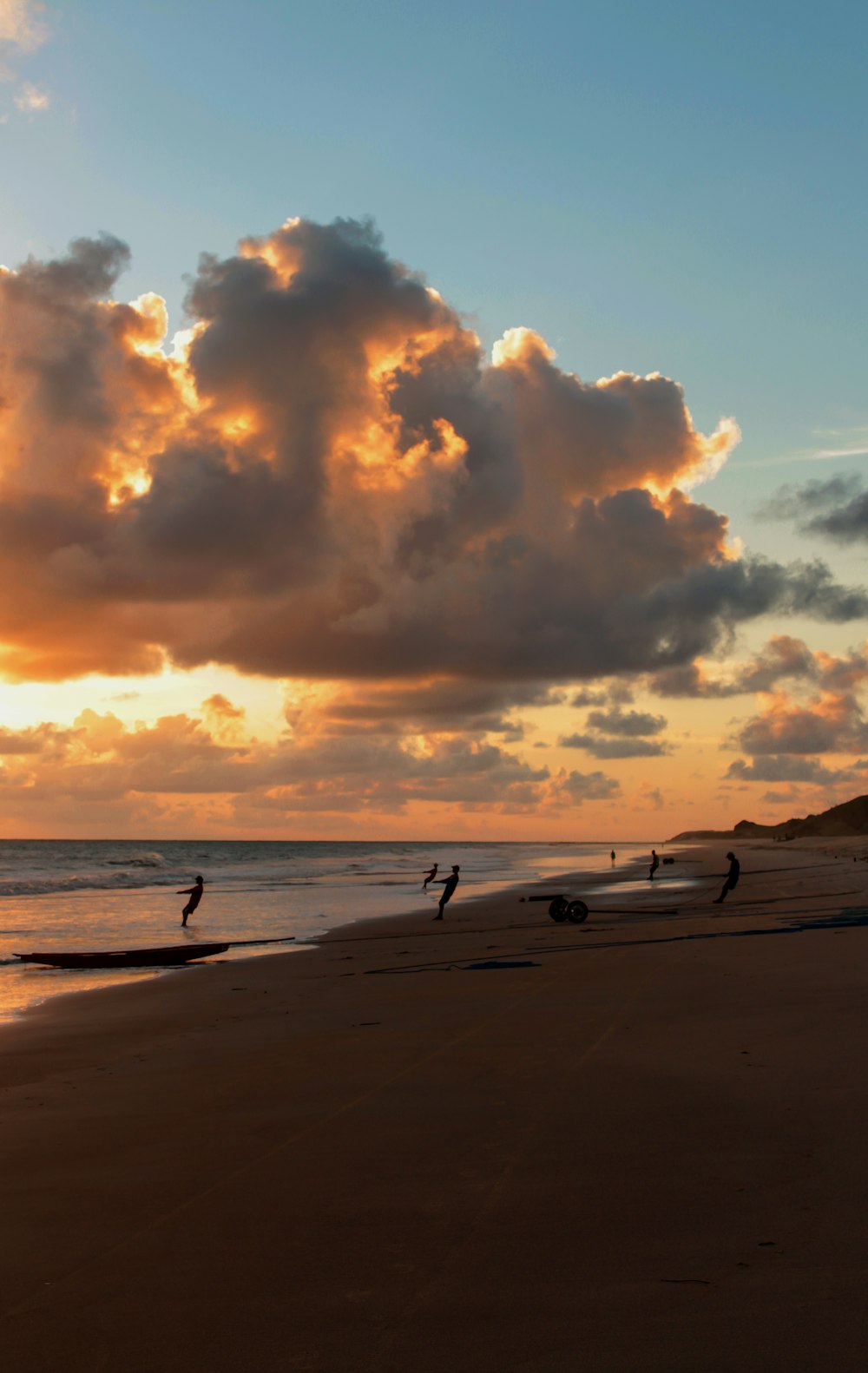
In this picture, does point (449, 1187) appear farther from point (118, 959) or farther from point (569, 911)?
point (569, 911)

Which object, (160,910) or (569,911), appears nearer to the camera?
(569,911)

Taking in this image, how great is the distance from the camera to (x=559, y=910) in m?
28.2

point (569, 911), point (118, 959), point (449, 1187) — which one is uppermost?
point (449, 1187)

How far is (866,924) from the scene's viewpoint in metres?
22.4

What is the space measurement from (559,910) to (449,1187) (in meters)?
22.5

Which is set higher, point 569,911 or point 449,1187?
point 449,1187

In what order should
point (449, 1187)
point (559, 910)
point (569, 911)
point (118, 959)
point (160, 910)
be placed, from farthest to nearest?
point (160, 910) → point (559, 910) → point (569, 911) → point (118, 959) → point (449, 1187)

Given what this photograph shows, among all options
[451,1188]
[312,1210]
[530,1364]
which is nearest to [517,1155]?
[451,1188]

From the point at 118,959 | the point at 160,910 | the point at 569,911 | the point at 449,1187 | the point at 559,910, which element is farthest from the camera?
the point at 160,910

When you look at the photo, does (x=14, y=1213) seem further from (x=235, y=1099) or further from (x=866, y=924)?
(x=866, y=924)

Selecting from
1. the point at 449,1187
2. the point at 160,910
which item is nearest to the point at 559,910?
the point at 160,910

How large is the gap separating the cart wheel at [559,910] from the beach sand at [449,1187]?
14.5 meters

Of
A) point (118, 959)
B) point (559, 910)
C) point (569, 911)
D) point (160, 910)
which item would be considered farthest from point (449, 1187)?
point (160, 910)

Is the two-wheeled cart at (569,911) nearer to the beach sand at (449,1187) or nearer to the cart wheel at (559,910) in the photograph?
the cart wheel at (559,910)
